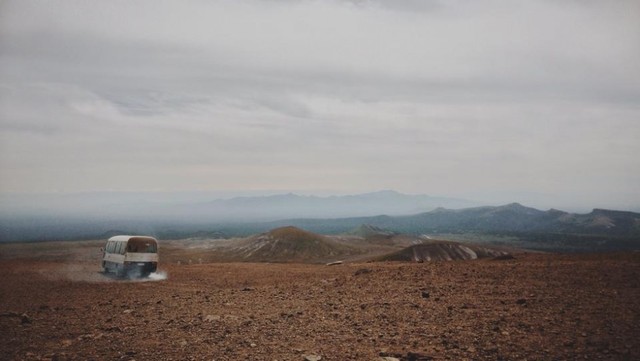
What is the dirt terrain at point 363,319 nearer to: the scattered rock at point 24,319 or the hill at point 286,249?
the scattered rock at point 24,319

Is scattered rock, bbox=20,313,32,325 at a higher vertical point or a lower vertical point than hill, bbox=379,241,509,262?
higher

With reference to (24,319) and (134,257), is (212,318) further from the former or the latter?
(134,257)

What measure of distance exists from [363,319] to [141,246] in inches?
840

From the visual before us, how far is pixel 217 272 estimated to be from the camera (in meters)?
30.2

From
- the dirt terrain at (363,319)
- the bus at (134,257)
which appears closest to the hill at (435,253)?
the bus at (134,257)

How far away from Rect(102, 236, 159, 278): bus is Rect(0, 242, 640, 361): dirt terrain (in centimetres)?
778

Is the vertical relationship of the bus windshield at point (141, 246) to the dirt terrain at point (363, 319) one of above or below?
above

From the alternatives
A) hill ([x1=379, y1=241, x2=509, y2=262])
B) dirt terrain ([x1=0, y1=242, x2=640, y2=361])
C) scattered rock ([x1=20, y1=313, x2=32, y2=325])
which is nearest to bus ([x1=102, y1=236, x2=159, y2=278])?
dirt terrain ([x1=0, y1=242, x2=640, y2=361])

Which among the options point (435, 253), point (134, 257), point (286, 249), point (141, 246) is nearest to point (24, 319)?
point (134, 257)

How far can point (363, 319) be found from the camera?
1231cm

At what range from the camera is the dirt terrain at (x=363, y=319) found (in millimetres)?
9477

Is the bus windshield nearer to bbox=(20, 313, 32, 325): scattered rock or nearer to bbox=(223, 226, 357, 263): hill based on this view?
bbox=(20, 313, 32, 325): scattered rock

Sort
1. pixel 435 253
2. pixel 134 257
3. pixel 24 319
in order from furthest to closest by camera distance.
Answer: pixel 435 253
pixel 134 257
pixel 24 319

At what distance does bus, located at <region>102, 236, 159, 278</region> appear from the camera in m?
27.7
